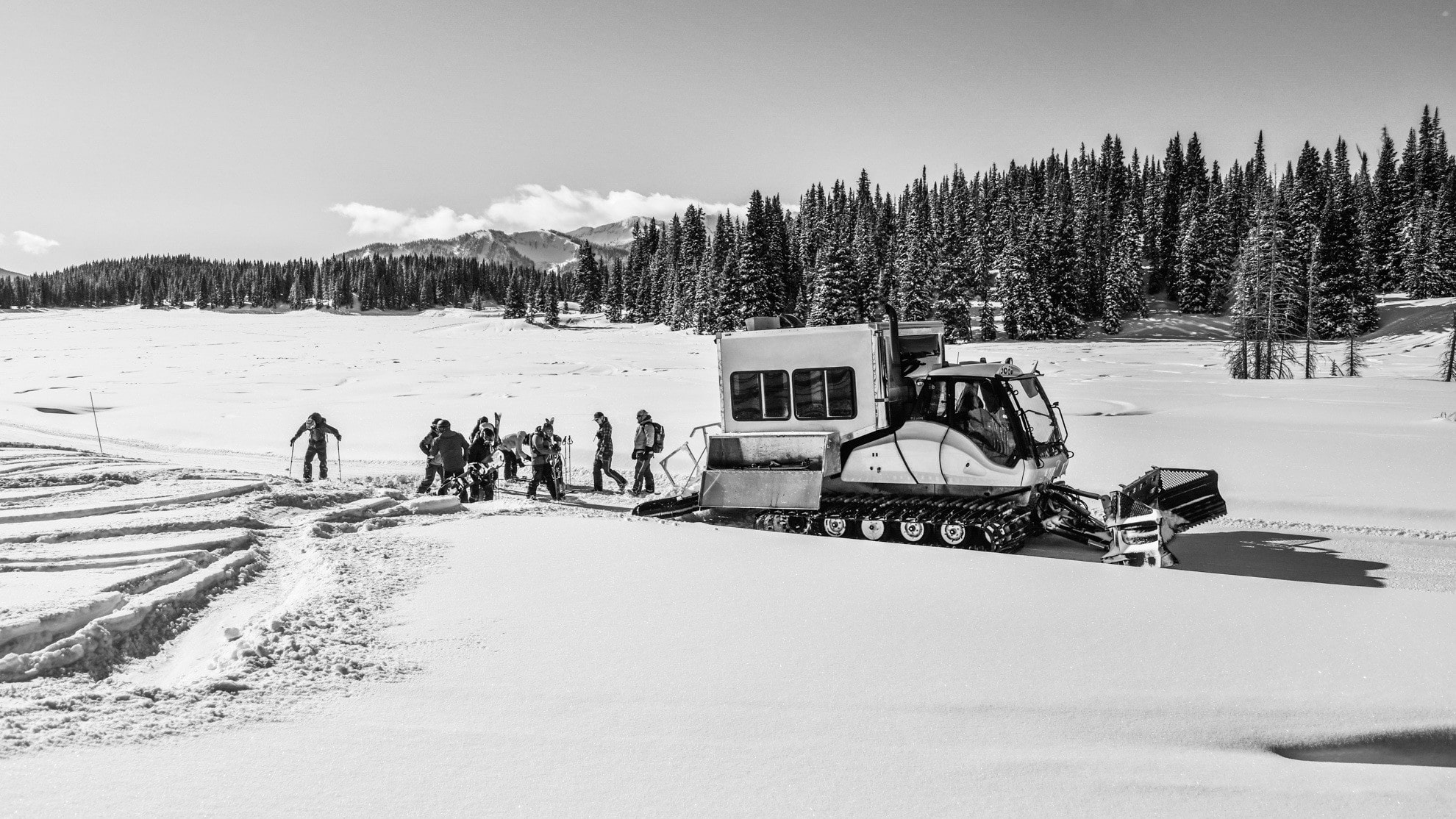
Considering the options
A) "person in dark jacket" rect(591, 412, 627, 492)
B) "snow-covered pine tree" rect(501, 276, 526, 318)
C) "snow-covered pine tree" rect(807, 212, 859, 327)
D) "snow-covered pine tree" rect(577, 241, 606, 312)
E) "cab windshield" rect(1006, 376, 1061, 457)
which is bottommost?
"person in dark jacket" rect(591, 412, 627, 492)

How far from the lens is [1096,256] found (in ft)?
208

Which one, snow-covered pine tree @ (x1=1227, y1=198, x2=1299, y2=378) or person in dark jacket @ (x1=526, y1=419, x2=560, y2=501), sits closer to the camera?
person in dark jacket @ (x1=526, y1=419, x2=560, y2=501)

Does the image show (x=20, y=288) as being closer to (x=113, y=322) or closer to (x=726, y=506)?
(x=113, y=322)

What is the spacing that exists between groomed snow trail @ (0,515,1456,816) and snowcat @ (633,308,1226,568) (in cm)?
304

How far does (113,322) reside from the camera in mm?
82625

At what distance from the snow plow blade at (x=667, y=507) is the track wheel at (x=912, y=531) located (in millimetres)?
3323

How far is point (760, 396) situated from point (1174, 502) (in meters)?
5.53

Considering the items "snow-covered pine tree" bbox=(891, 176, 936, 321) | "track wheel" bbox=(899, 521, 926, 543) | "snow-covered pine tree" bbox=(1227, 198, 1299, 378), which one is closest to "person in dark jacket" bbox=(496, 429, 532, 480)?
"track wheel" bbox=(899, 521, 926, 543)

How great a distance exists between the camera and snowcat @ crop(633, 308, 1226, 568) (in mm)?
10227

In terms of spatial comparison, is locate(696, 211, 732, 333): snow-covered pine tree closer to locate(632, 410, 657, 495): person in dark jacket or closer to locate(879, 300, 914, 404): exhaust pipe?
locate(632, 410, 657, 495): person in dark jacket

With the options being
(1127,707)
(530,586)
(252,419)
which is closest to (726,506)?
(530,586)

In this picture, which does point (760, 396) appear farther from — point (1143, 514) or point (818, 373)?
point (1143, 514)

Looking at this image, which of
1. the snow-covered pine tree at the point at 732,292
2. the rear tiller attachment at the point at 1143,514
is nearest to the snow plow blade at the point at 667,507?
the rear tiller attachment at the point at 1143,514

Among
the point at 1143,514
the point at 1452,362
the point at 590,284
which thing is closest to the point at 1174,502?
the point at 1143,514
